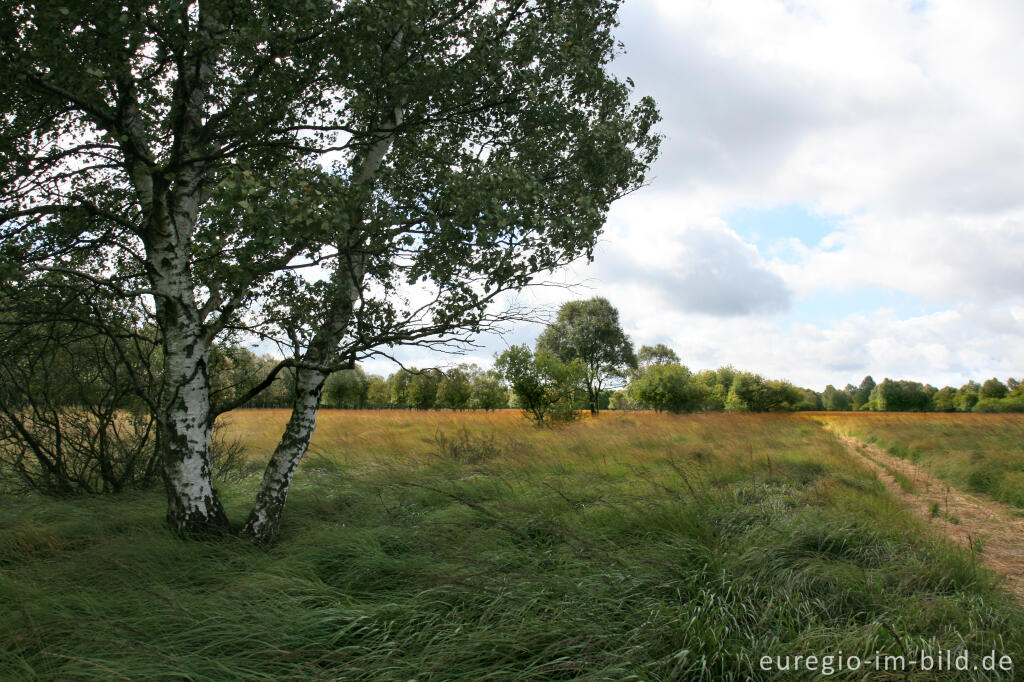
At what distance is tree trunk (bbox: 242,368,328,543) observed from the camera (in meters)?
5.50

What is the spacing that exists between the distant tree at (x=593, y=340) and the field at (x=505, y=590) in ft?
109

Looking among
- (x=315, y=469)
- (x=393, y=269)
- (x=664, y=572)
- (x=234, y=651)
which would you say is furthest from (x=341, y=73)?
(x=315, y=469)

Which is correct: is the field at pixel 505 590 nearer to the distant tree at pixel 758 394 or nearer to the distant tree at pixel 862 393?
the distant tree at pixel 758 394

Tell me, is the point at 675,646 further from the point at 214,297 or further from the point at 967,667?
the point at 214,297

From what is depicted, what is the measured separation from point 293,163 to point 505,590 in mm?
4848

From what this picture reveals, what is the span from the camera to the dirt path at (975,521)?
5246 millimetres

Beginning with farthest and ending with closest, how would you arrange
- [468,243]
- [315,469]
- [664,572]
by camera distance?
[315,469] < [468,243] < [664,572]

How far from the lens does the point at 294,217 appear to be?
407cm

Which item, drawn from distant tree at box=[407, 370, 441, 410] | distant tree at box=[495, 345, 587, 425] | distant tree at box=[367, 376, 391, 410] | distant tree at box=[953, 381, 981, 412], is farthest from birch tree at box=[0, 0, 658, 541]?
distant tree at box=[953, 381, 981, 412]

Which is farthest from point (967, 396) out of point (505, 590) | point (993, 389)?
point (505, 590)

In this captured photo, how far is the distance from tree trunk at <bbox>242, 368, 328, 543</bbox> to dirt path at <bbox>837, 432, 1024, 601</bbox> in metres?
6.67

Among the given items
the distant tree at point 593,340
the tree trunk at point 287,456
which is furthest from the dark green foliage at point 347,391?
the tree trunk at point 287,456

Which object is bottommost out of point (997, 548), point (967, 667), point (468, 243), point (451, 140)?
point (997, 548)

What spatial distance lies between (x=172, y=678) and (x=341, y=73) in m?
5.17
